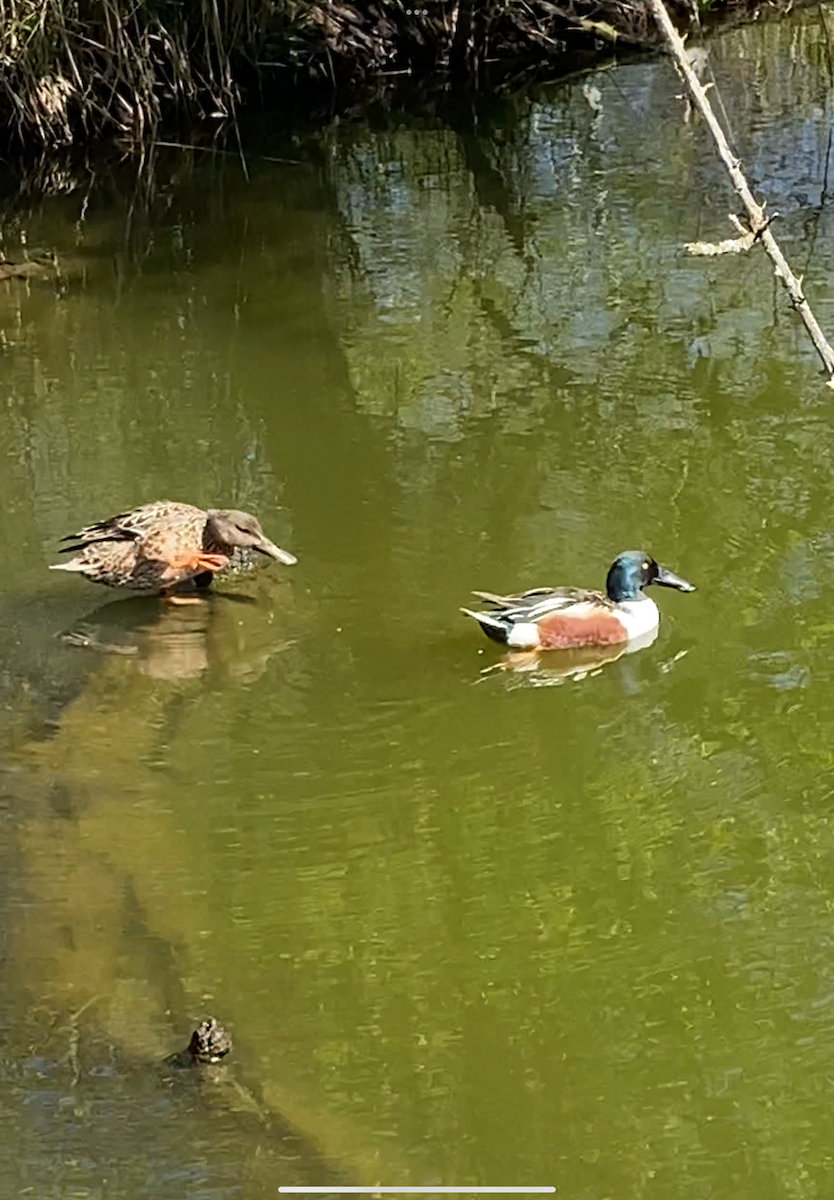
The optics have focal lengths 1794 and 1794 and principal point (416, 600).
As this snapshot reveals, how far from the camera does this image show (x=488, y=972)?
4602 mm

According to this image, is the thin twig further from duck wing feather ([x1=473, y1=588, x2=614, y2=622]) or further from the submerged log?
duck wing feather ([x1=473, y1=588, x2=614, y2=622])

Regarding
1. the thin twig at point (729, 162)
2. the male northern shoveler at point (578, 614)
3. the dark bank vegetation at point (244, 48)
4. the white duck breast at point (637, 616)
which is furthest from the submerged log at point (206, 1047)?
the dark bank vegetation at point (244, 48)

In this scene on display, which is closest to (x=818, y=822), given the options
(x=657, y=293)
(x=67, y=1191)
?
(x=67, y=1191)

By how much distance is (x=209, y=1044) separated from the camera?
4.21m

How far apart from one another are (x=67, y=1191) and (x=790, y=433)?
5.02 metres

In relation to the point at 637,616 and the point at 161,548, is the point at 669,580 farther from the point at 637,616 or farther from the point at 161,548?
the point at 161,548

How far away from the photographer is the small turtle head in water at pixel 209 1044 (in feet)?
13.8

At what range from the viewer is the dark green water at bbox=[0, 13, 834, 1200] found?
4137mm

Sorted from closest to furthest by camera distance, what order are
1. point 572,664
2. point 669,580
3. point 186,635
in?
point 572,664 → point 669,580 → point 186,635

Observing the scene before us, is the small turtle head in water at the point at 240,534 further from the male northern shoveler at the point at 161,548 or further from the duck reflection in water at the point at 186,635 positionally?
the duck reflection in water at the point at 186,635

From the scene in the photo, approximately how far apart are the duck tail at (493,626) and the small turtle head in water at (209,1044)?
2.35m

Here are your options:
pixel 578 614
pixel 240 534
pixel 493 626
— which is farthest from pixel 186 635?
pixel 578 614

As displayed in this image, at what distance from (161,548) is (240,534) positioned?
31cm

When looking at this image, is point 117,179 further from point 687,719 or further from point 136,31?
point 687,719
